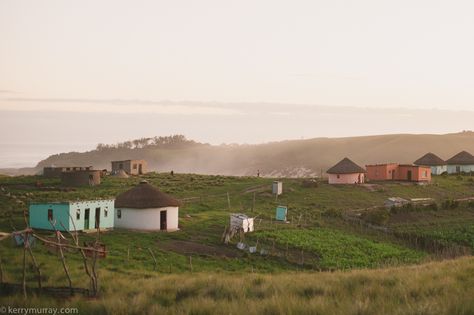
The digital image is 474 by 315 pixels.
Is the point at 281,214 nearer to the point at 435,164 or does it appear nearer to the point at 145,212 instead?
the point at 145,212

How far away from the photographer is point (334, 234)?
38.0m

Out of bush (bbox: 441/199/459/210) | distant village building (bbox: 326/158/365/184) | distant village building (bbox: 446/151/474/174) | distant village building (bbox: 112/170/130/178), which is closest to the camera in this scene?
bush (bbox: 441/199/459/210)

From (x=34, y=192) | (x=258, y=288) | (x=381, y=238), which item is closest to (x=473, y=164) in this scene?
(x=381, y=238)

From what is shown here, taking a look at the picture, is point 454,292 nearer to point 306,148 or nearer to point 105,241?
point 105,241

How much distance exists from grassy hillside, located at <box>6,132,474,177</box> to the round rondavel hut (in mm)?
95073

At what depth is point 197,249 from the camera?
1210 inches

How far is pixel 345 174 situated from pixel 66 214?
38.0 metres

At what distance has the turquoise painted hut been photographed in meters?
31.1

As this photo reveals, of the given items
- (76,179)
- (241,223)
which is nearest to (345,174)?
(76,179)

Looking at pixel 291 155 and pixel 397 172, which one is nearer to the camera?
pixel 397 172

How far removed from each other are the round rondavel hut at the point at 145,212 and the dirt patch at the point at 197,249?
11.6 ft

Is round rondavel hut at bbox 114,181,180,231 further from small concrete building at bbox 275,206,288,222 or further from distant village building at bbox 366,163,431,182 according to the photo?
distant village building at bbox 366,163,431,182

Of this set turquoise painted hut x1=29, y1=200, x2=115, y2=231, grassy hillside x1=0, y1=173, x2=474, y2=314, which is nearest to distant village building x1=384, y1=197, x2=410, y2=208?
grassy hillside x1=0, y1=173, x2=474, y2=314

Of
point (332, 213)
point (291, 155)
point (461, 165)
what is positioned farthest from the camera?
point (291, 155)
